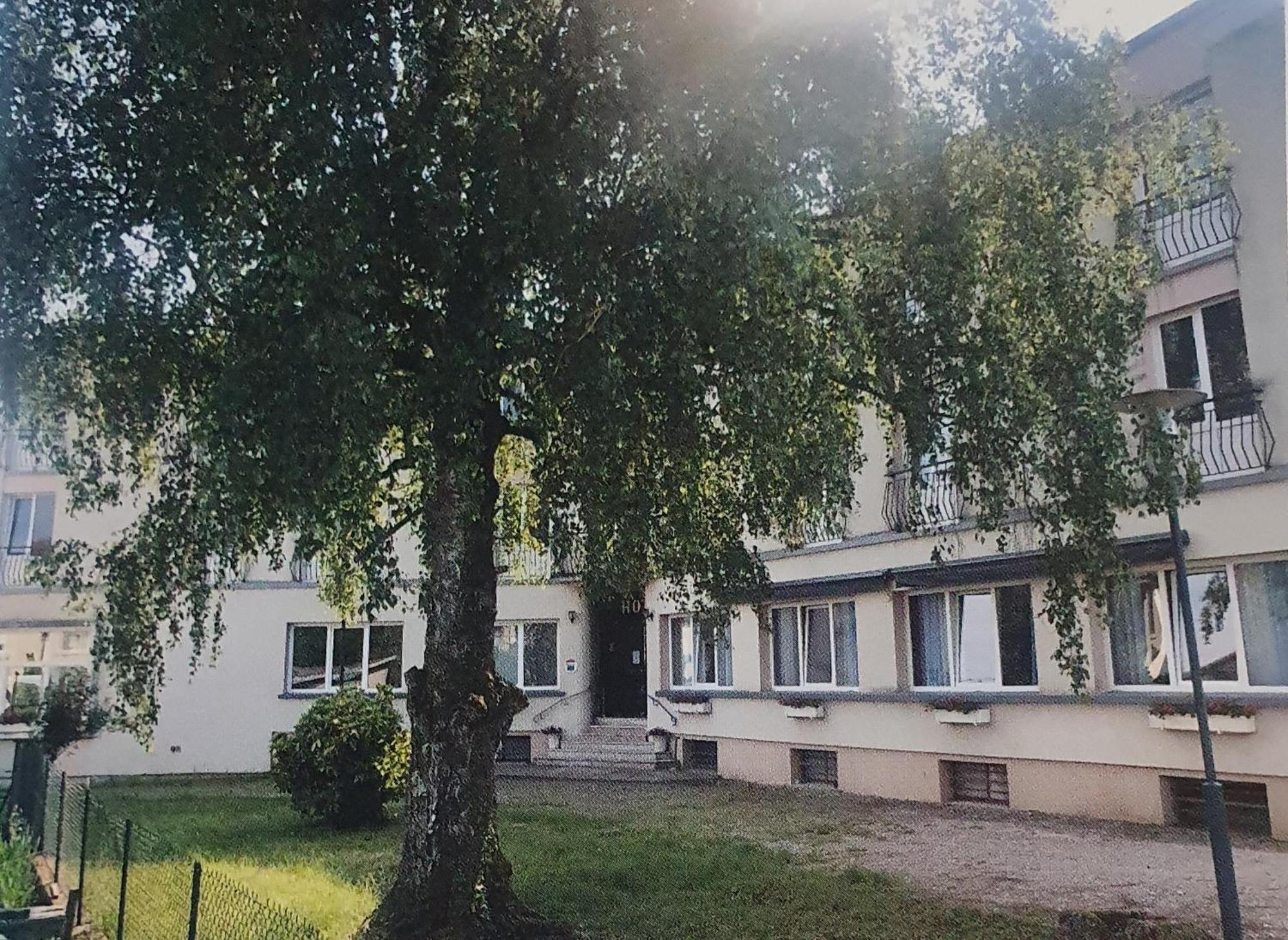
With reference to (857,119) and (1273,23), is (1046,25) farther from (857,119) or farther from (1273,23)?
(1273,23)

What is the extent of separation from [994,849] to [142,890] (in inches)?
346

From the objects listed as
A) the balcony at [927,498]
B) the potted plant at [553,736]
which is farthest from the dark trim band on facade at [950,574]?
the potted plant at [553,736]

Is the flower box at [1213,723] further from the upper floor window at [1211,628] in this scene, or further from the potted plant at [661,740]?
Result: the potted plant at [661,740]

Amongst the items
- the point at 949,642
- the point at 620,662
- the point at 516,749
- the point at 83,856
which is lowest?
the point at 516,749

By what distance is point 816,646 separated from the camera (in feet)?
61.0

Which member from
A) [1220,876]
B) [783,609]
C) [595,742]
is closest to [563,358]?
[1220,876]

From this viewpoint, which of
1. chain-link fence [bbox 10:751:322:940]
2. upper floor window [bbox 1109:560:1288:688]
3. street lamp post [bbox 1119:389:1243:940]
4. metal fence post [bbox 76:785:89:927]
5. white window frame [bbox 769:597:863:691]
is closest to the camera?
chain-link fence [bbox 10:751:322:940]

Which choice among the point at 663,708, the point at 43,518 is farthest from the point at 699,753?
the point at 43,518

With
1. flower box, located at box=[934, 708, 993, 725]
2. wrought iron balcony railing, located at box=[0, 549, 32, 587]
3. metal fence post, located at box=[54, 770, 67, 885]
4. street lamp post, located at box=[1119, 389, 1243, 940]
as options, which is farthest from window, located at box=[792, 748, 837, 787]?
wrought iron balcony railing, located at box=[0, 549, 32, 587]

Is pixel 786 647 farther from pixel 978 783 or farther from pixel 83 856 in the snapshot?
pixel 83 856

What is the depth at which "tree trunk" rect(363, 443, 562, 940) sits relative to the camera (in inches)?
316

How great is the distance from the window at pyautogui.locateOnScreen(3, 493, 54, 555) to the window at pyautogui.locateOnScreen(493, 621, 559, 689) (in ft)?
34.5

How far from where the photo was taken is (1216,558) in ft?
40.5

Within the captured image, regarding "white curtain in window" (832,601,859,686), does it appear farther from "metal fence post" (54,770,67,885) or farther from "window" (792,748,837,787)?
"metal fence post" (54,770,67,885)
